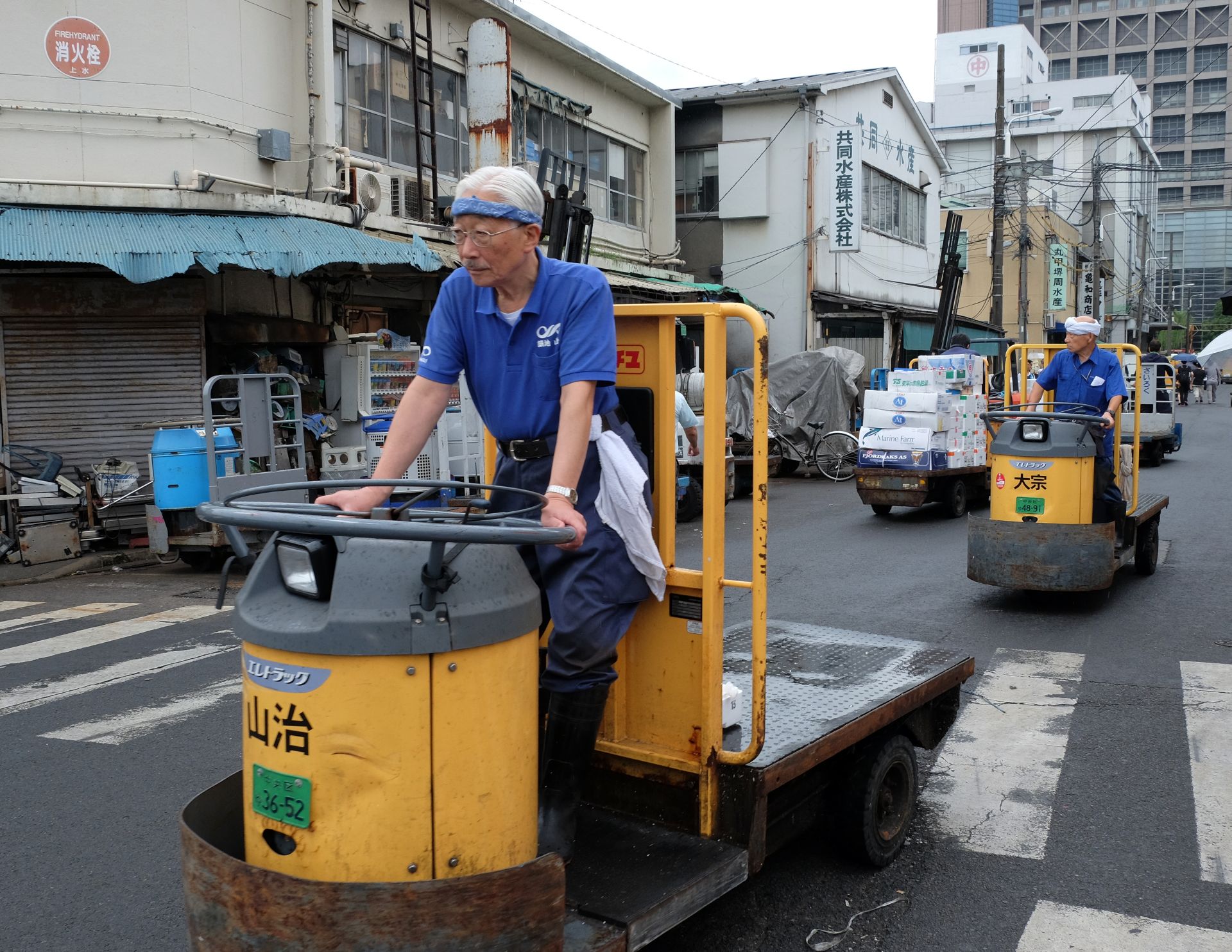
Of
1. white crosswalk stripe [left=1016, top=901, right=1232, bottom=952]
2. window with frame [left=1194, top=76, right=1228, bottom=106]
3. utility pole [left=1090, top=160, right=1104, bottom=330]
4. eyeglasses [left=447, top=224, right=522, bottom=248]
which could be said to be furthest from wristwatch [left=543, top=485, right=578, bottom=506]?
window with frame [left=1194, top=76, right=1228, bottom=106]

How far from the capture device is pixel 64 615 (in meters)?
8.99

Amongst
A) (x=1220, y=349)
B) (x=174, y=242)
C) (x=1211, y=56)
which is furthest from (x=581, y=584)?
(x=1211, y=56)

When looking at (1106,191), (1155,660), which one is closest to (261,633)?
(1155,660)

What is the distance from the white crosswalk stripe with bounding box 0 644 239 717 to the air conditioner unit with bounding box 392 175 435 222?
925 centimetres

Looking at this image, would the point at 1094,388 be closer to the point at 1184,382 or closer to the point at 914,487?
the point at 914,487

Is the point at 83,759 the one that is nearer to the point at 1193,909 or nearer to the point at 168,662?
the point at 168,662

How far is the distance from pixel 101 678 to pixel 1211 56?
421 ft

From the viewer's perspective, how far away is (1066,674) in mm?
6586

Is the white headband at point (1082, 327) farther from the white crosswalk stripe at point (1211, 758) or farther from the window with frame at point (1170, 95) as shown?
the window with frame at point (1170, 95)

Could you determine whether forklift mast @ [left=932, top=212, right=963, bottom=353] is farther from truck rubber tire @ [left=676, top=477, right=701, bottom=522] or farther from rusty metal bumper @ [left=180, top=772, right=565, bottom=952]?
rusty metal bumper @ [left=180, top=772, right=565, bottom=952]

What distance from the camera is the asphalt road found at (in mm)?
3707

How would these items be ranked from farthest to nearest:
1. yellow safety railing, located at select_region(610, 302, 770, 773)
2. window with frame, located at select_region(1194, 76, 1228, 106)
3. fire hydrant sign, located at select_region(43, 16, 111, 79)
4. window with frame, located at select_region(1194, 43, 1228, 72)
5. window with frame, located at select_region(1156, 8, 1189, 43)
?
window with frame, located at select_region(1194, 76, 1228, 106)
window with frame, located at select_region(1194, 43, 1228, 72)
window with frame, located at select_region(1156, 8, 1189, 43)
fire hydrant sign, located at select_region(43, 16, 111, 79)
yellow safety railing, located at select_region(610, 302, 770, 773)

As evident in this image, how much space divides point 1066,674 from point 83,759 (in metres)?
5.25

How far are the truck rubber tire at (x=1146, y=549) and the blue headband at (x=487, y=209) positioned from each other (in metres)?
7.87
